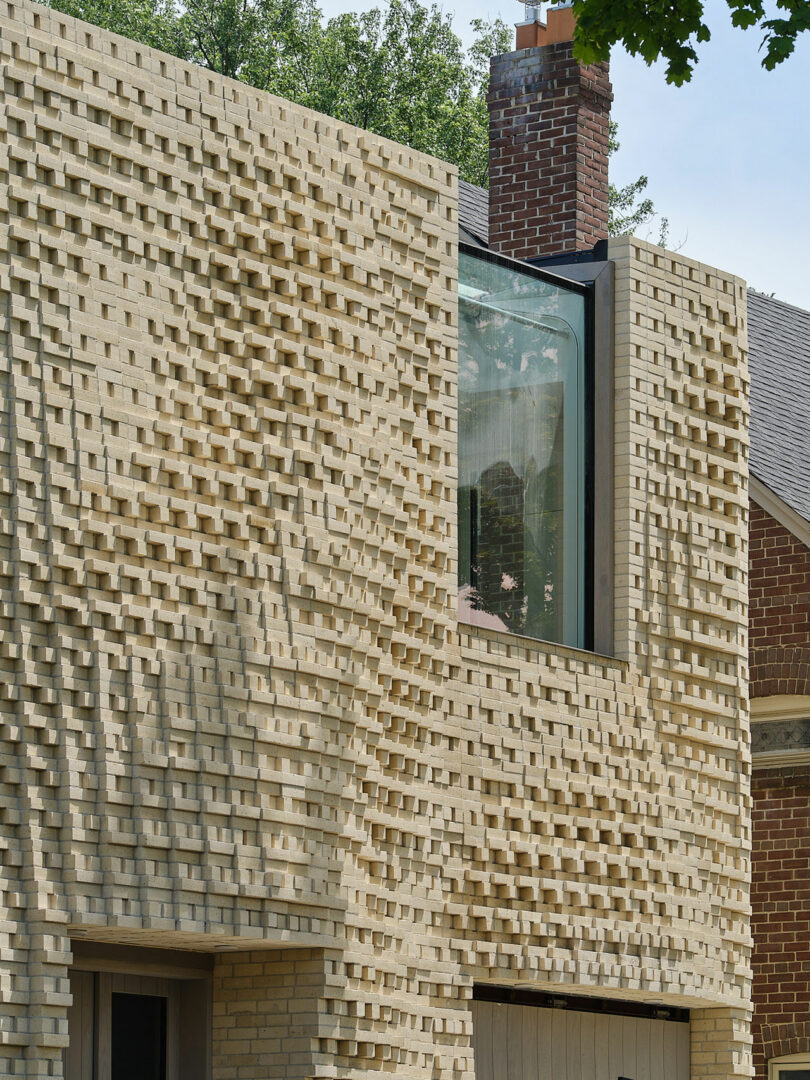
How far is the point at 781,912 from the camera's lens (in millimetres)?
18562

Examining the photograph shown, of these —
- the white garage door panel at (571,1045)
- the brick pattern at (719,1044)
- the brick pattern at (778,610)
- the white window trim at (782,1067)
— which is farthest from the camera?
the brick pattern at (778,610)

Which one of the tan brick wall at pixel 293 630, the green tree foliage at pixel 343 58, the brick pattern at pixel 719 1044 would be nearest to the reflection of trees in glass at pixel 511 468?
the tan brick wall at pixel 293 630

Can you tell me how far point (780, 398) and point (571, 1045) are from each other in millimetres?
9684

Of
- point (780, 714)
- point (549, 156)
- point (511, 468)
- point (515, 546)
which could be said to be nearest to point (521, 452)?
point (511, 468)

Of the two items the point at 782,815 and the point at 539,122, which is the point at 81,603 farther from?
Answer: the point at 782,815

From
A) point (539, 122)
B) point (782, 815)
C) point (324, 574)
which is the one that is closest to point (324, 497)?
point (324, 574)

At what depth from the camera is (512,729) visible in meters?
12.9

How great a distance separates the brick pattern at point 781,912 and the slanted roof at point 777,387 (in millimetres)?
2590

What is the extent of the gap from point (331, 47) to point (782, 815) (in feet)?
71.3

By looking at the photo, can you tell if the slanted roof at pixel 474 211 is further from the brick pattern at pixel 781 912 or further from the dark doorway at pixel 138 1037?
the dark doorway at pixel 138 1037

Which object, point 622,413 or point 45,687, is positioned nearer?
point 45,687

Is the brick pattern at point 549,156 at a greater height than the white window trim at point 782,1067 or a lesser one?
greater

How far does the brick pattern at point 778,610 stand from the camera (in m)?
18.8

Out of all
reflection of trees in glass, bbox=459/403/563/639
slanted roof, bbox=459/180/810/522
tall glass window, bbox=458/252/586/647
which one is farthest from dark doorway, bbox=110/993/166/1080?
slanted roof, bbox=459/180/810/522
